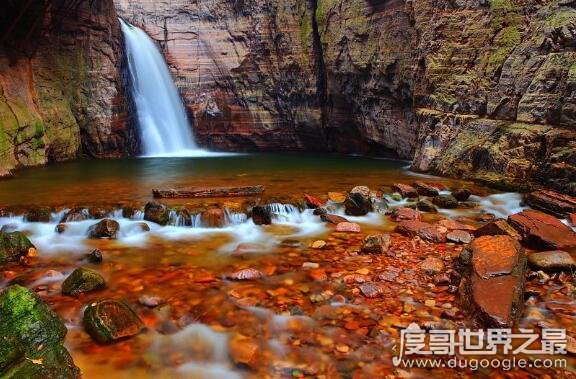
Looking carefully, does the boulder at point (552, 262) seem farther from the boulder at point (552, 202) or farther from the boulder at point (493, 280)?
the boulder at point (552, 202)

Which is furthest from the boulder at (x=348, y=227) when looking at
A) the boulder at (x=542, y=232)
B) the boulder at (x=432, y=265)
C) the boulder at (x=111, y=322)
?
the boulder at (x=111, y=322)

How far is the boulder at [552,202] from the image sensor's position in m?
7.40

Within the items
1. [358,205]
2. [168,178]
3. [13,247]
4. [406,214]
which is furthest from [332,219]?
[168,178]

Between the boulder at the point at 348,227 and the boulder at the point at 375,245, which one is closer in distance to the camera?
the boulder at the point at 375,245

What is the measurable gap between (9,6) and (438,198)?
1536cm

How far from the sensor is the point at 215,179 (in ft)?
37.0

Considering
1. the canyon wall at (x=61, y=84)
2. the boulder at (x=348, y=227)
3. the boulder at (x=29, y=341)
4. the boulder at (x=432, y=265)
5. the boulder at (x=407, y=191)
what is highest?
the canyon wall at (x=61, y=84)

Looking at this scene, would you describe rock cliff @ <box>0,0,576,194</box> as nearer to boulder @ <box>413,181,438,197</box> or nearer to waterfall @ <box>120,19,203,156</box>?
waterfall @ <box>120,19,203,156</box>

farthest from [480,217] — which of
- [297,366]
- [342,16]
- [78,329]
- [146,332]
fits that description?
[342,16]

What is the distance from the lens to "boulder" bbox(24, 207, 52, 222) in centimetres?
727

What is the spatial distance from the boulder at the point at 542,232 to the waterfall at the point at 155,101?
51.8 ft

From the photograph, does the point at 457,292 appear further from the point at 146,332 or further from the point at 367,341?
the point at 146,332

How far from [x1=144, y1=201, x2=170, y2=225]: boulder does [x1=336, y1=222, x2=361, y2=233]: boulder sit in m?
2.96

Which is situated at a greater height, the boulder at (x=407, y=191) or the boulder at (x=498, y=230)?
the boulder at (x=498, y=230)
